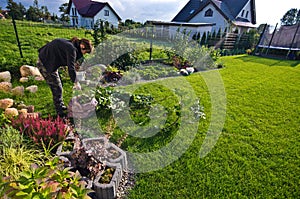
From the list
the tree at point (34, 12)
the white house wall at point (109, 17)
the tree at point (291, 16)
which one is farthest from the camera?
the tree at point (291, 16)

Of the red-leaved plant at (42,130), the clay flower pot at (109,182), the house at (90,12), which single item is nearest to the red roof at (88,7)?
the house at (90,12)

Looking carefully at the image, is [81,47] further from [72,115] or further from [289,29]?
[289,29]

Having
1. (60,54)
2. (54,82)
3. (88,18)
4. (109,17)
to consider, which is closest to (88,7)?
(88,18)

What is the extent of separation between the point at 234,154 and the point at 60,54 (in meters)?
2.82

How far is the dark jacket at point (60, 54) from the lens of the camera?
2.33 m

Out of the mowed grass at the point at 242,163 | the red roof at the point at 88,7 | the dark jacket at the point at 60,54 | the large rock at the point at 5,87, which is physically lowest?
the mowed grass at the point at 242,163

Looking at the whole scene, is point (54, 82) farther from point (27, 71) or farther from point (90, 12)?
point (90, 12)

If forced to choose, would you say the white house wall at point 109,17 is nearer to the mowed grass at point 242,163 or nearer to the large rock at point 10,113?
the large rock at point 10,113

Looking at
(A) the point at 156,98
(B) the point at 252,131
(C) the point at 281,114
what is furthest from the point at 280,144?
(A) the point at 156,98

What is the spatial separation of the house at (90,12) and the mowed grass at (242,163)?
21693 millimetres

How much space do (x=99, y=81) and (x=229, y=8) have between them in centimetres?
1986

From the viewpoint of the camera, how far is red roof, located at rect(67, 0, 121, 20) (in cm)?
2230

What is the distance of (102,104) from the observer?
10.1ft

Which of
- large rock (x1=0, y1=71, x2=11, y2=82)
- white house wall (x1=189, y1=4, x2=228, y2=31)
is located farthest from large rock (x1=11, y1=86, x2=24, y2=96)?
white house wall (x1=189, y1=4, x2=228, y2=31)
